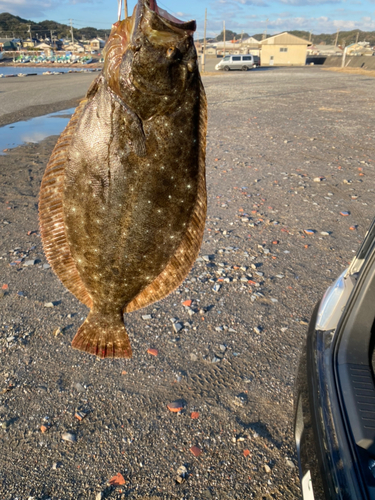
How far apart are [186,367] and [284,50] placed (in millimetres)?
65756

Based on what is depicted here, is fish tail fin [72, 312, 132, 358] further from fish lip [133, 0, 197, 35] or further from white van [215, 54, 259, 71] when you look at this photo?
white van [215, 54, 259, 71]

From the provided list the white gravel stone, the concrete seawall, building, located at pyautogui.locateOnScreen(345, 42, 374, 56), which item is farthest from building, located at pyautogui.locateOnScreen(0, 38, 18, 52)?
the white gravel stone

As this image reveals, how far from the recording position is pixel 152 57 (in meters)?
1.17

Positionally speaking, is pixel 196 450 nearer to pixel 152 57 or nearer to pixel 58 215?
pixel 58 215

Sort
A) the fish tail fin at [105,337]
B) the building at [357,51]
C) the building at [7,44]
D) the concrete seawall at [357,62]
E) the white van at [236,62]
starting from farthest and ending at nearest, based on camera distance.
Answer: the building at [7,44]
the building at [357,51]
the white van at [236,62]
the concrete seawall at [357,62]
the fish tail fin at [105,337]

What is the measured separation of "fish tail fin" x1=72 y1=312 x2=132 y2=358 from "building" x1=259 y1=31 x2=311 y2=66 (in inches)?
2578

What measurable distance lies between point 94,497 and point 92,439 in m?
0.41

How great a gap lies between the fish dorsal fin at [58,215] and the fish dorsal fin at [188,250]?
26 cm

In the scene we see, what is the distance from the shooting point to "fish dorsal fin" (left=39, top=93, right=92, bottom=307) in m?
1.26

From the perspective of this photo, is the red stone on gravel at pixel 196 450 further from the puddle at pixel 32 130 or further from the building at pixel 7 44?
the building at pixel 7 44

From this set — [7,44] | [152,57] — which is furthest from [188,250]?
[7,44]

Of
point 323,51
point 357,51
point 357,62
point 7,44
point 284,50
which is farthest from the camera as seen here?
point 323,51

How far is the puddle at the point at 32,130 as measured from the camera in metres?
10.3

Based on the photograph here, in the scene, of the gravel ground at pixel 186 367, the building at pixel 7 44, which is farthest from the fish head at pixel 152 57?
the building at pixel 7 44
